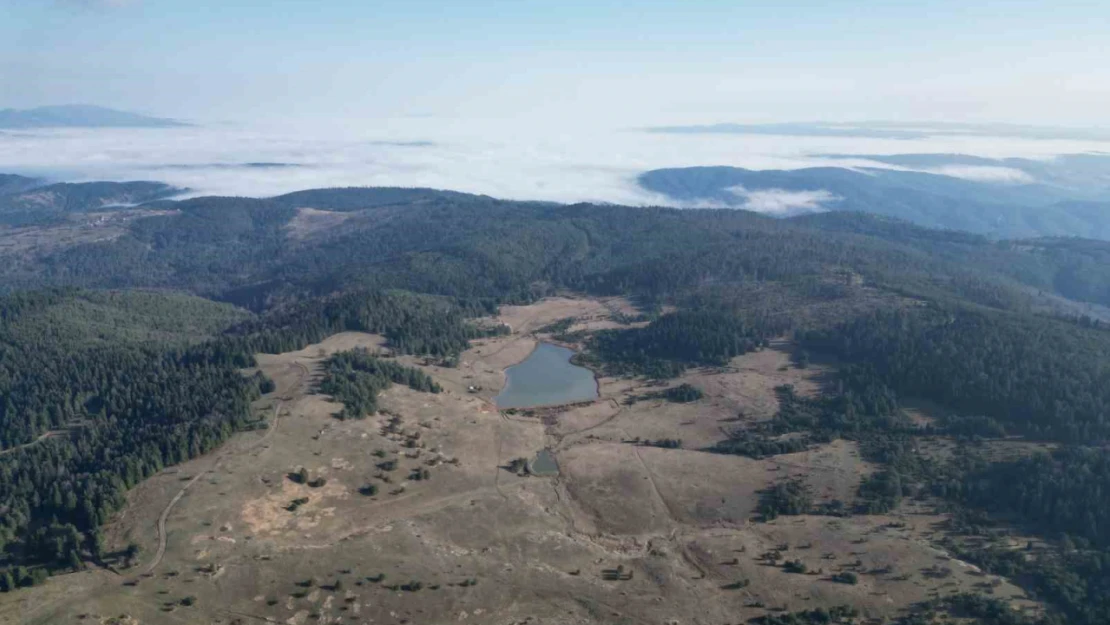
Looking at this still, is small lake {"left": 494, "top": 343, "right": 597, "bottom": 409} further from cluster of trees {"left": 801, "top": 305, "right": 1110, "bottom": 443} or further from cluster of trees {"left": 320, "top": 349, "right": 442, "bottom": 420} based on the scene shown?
cluster of trees {"left": 801, "top": 305, "right": 1110, "bottom": 443}

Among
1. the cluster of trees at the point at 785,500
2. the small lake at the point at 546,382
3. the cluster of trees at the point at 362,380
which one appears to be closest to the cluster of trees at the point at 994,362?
the cluster of trees at the point at 785,500

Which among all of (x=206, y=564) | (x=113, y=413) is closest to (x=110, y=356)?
(x=113, y=413)

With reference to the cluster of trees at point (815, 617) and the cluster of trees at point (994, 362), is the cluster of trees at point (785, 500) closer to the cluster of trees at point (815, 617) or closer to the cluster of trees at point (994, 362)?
the cluster of trees at point (815, 617)

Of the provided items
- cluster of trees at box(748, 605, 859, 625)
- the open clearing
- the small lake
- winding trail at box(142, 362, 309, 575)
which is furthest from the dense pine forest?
the small lake

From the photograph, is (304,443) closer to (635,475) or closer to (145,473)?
(145,473)

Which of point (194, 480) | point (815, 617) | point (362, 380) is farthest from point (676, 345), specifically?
point (194, 480)

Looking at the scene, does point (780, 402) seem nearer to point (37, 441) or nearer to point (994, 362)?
point (994, 362)
